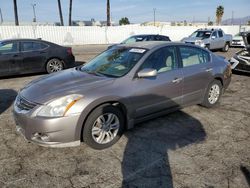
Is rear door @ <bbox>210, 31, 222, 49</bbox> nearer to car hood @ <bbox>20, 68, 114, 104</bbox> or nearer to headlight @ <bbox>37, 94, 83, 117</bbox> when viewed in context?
car hood @ <bbox>20, 68, 114, 104</bbox>

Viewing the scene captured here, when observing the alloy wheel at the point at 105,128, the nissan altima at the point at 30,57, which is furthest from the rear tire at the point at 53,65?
the alloy wheel at the point at 105,128

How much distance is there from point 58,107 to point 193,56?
300 cm

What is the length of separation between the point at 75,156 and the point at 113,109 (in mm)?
864

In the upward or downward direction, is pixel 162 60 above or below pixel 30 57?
above

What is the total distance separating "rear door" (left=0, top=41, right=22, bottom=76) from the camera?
27.9ft

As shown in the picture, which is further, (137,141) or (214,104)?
(214,104)

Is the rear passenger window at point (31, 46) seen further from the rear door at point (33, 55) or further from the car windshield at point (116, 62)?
the car windshield at point (116, 62)

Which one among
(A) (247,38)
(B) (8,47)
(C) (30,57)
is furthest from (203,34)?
(B) (8,47)

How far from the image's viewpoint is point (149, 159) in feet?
11.4

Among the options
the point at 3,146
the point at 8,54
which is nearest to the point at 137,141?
the point at 3,146

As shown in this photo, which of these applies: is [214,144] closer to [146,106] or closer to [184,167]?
[184,167]

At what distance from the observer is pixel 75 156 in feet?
11.7

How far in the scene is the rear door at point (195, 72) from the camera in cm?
481

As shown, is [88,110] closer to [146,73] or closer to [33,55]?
[146,73]
